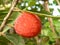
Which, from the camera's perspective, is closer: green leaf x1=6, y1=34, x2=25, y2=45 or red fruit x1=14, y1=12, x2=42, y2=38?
red fruit x1=14, y1=12, x2=42, y2=38

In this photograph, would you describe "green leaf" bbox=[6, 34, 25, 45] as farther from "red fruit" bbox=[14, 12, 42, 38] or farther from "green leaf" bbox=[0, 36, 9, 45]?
"red fruit" bbox=[14, 12, 42, 38]

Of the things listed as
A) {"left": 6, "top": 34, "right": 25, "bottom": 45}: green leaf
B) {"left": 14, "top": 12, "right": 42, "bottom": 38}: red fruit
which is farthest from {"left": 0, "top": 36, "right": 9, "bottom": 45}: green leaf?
{"left": 14, "top": 12, "right": 42, "bottom": 38}: red fruit

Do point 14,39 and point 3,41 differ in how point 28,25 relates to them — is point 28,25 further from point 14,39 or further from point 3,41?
point 3,41

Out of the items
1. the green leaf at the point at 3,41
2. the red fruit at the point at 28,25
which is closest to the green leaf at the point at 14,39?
the green leaf at the point at 3,41

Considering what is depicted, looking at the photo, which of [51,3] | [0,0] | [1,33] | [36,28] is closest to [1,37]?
[1,33]

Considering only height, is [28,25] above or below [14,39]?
above

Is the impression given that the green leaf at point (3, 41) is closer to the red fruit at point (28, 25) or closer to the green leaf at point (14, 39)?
the green leaf at point (14, 39)

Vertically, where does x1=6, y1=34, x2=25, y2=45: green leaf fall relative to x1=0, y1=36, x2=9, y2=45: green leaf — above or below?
above

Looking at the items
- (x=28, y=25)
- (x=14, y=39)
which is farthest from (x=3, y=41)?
(x=28, y=25)
